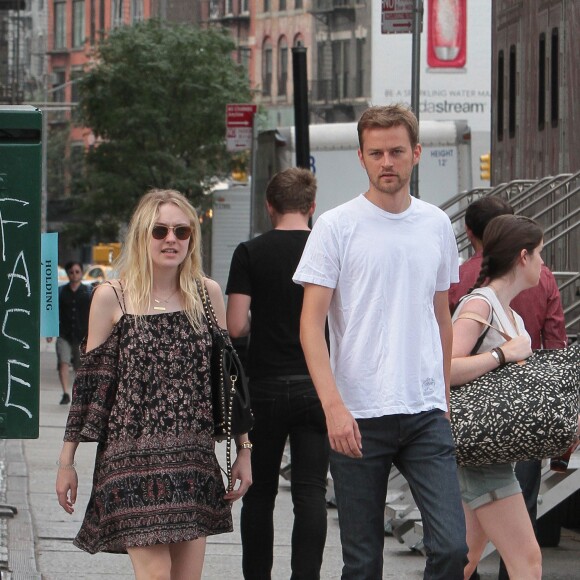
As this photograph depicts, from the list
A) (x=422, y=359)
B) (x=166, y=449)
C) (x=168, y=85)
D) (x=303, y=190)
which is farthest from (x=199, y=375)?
(x=168, y=85)

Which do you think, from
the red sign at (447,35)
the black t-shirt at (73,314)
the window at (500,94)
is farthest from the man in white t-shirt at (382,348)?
the red sign at (447,35)

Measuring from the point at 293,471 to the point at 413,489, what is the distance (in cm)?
170

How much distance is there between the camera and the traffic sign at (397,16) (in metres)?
14.6

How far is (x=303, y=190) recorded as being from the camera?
783 centimetres

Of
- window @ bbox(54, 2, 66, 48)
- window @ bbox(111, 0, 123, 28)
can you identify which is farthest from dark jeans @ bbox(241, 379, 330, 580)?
window @ bbox(54, 2, 66, 48)

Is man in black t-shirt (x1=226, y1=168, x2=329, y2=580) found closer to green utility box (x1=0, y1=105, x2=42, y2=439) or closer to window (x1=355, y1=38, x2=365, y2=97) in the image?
green utility box (x1=0, y1=105, x2=42, y2=439)

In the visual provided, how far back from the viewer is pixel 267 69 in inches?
3127

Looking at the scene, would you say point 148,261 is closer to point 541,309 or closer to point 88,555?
point 541,309

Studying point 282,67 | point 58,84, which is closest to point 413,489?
point 282,67

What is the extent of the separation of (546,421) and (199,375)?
142 centimetres

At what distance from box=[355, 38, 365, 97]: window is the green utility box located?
6419 centimetres

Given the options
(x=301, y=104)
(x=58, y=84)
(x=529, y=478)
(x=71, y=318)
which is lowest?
(x=71, y=318)

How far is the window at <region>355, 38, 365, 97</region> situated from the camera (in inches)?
2756

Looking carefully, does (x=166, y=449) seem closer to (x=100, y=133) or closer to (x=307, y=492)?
(x=307, y=492)
